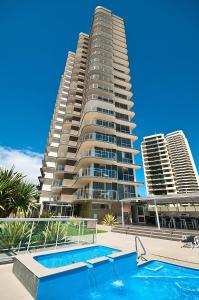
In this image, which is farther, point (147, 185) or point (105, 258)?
point (147, 185)

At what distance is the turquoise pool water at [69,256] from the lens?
7.33 metres

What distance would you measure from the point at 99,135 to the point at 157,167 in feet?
262

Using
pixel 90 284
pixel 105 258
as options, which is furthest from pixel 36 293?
pixel 105 258

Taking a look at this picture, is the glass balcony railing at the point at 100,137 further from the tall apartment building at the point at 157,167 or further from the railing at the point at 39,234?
the tall apartment building at the point at 157,167

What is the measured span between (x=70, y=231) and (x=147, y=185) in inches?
3841

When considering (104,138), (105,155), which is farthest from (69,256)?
(104,138)

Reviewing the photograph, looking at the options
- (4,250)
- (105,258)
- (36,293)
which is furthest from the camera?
(4,250)

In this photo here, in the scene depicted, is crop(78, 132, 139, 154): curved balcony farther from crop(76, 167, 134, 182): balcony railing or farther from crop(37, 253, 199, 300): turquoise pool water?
crop(37, 253, 199, 300): turquoise pool water

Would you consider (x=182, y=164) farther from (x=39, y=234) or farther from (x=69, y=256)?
(x=39, y=234)

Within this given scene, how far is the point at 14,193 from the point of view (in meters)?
12.0

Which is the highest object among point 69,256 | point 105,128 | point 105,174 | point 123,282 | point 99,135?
point 105,128

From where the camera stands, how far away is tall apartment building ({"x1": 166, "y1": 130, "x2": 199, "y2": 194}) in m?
120

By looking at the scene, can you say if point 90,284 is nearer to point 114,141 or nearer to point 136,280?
point 136,280

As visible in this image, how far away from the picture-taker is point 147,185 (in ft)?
334
